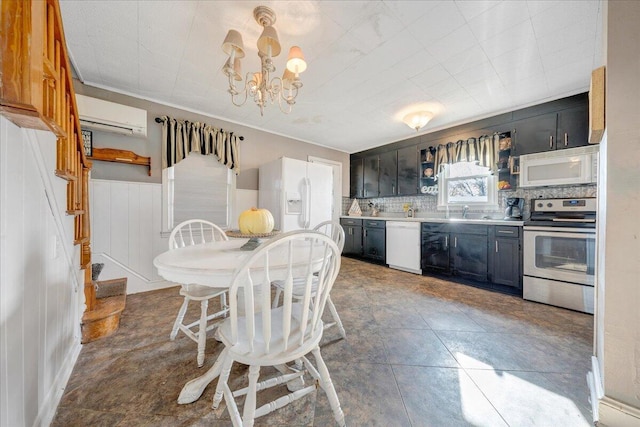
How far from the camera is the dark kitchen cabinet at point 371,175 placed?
4.73m

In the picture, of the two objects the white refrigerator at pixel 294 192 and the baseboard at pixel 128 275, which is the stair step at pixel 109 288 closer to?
the baseboard at pixel 128 275

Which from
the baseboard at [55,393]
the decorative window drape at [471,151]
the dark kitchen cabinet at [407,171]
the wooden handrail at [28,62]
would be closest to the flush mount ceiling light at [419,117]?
the decorative window drape at [471,151]

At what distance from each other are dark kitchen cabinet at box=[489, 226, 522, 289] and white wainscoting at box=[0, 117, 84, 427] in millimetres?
3838

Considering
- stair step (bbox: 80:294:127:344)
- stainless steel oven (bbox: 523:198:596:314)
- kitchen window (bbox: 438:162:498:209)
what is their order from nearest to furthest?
stair step (bbox: 80:294:127:344), stainless steel oven (bbox: 523:198:596:314), kitchen window (bbox: 438:162:498:209)

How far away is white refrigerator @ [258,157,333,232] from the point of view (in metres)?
3.37

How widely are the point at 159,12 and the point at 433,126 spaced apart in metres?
3.68

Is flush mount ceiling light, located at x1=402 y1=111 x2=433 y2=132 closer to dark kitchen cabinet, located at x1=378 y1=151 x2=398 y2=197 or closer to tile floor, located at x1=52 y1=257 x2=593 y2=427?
dark kitchen cabinet, located at x1=378 y1=151 x2=398 y2=197

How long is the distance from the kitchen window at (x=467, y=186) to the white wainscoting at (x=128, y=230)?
435 cm

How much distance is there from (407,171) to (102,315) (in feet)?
14.4

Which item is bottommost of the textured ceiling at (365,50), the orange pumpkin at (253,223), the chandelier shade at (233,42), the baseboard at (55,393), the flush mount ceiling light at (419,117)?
the baseboard at (55,393)

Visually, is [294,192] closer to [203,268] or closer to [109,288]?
[109,288]

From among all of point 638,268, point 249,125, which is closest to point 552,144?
point 638,268

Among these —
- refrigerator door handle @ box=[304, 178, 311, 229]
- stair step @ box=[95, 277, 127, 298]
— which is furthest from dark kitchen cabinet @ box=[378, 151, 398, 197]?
stair step @ box=[95, 277, 127, 298]

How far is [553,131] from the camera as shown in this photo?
2.73m
